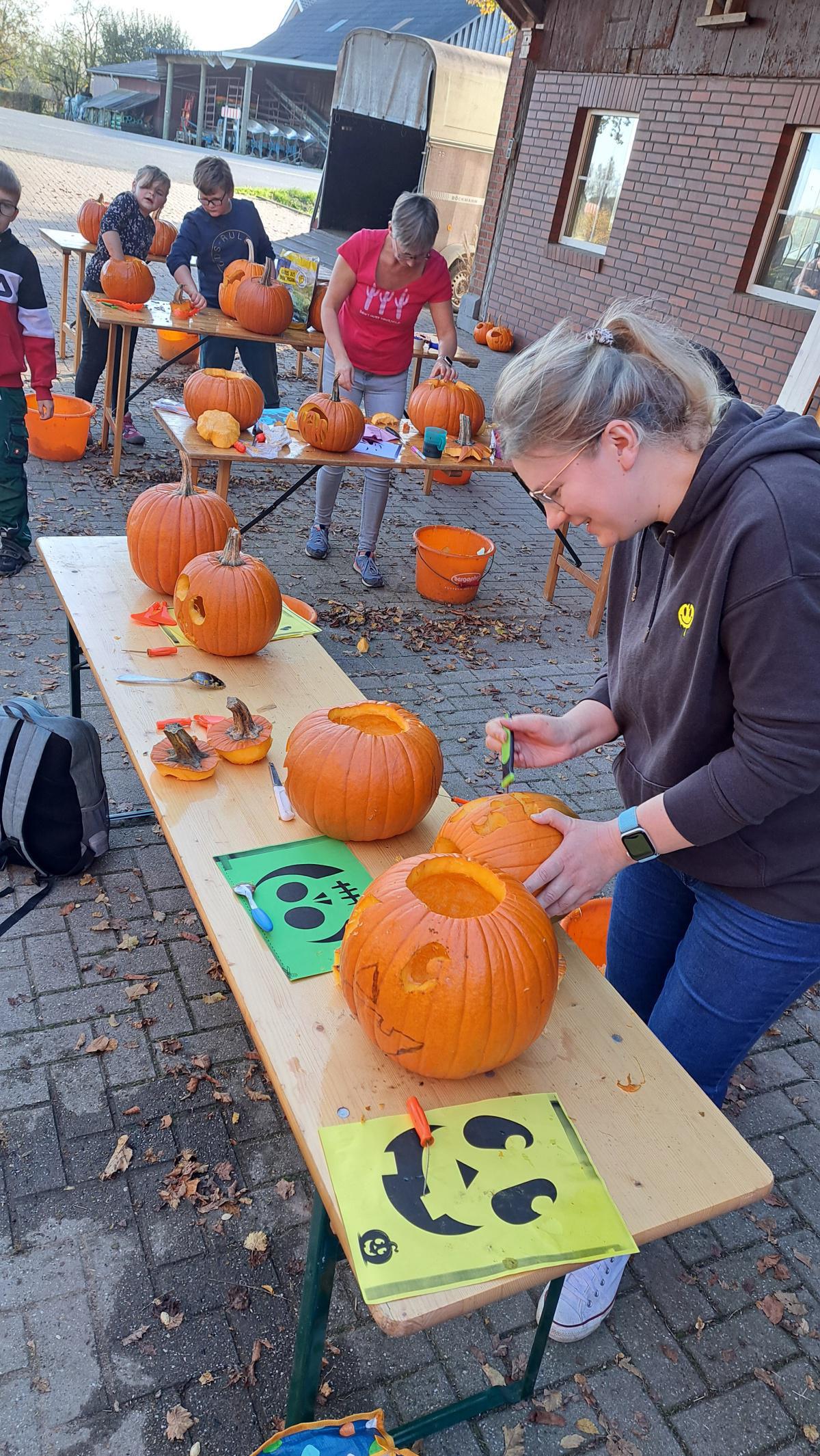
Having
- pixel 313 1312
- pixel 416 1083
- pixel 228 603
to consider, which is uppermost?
pixel 228 603

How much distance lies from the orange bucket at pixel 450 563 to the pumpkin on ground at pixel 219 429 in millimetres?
1471

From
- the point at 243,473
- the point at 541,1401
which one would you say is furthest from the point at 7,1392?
the point at 243,473

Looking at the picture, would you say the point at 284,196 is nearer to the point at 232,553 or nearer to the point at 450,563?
the point at 450,563

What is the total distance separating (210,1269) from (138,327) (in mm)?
6720

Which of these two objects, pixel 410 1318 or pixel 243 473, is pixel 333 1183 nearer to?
pixel 410 1318

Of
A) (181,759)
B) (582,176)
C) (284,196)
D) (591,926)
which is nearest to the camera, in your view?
(181,759)

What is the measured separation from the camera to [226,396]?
5.30 meters

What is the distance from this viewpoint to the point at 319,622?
565cm

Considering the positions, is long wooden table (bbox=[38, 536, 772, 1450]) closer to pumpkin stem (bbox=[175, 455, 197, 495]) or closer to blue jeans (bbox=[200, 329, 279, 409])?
pumpkin stem (bbox=[175, 455, 197, 495])

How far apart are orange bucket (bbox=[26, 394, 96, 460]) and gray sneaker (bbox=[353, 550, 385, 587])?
2.64 meters

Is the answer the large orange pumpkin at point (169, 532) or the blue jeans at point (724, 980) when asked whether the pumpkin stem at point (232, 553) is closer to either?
the large orange pumpkin at point (169, 532)

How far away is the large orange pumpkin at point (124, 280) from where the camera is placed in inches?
287

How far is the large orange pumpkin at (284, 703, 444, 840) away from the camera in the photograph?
2.08m

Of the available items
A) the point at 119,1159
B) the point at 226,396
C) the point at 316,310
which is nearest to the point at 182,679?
the point at 119,1159
